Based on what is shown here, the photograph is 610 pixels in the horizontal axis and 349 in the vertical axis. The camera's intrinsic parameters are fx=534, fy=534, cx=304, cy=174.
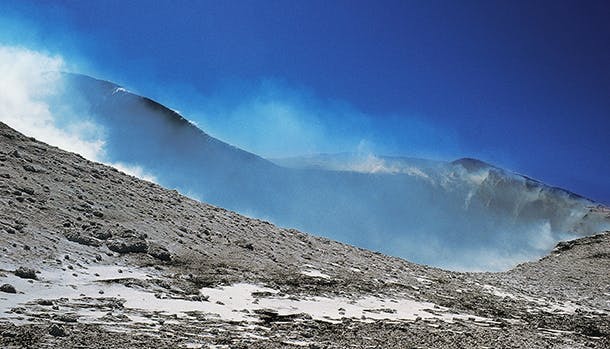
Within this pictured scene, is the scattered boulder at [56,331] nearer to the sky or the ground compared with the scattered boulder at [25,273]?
nearer to the ground

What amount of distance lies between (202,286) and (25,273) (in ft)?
17.1

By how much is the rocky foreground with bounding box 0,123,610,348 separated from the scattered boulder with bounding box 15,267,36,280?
0.04m

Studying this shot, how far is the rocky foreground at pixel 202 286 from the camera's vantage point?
11.3m

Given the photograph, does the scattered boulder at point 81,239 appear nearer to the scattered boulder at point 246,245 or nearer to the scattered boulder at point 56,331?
the scattered boulder at point 246,245

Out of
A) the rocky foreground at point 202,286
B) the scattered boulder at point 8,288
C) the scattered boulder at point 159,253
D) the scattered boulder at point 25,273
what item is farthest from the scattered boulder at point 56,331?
the scattered boulder at point 159,253

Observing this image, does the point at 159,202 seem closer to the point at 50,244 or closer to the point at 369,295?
the point at 50,244

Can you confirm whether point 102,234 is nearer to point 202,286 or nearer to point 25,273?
point 202,286

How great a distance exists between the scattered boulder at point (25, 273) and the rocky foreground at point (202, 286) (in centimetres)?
4

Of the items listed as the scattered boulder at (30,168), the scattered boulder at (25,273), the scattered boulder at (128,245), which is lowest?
the scattered boulder at (25,273)

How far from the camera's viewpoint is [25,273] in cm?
1328

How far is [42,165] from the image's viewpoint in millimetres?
Answer: 24109

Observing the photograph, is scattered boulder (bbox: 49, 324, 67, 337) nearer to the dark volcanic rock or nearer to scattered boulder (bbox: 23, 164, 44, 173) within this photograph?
the dark volcanic rock

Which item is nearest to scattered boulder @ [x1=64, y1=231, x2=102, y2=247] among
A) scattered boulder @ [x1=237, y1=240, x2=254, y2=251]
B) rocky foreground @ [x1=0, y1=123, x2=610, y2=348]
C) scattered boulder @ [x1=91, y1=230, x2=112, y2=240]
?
rocky foreground @ [x1=0, y1=123, x2=610, y2=348]

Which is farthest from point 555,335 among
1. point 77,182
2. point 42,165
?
point 42,165
